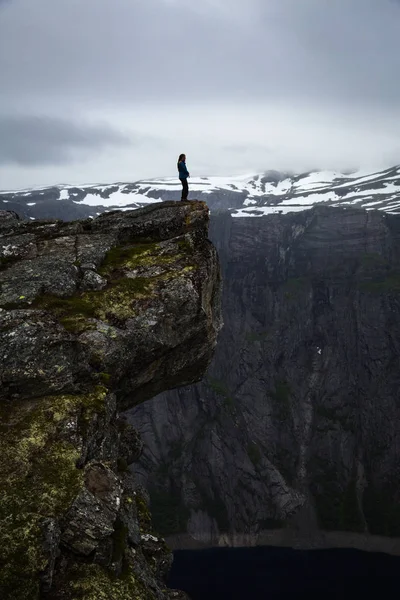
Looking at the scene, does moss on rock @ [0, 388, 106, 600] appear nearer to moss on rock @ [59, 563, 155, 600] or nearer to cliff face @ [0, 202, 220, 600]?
cliff face @ [0, 202, 220, 600]

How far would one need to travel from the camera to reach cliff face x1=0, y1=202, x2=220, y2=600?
51.3 ft

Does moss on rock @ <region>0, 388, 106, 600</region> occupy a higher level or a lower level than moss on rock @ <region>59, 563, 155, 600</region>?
higher

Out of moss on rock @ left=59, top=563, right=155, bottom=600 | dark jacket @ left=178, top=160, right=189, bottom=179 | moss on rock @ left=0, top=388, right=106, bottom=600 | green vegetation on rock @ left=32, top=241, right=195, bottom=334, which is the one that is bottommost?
moss on rock @ left=59, top=563, right=155, bottom=600

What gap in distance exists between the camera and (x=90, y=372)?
78.4 feet

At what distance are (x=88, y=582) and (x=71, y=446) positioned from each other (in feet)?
17.5

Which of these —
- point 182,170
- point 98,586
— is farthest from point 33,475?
point 182,170

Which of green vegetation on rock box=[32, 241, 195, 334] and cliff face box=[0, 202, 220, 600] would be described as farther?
green vegetation on rock box=[32, 241, 195, 334]

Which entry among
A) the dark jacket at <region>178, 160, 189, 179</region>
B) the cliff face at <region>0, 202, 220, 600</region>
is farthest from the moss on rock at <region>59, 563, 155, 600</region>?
the dark jacket at <region>178, 160, 189, 179</region>

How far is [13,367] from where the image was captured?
21.5m

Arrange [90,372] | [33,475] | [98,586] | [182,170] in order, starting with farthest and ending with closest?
[182,170]
[90,372]
[33,475]
[98,586]

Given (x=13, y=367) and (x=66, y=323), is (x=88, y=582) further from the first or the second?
(x=66, y=323)

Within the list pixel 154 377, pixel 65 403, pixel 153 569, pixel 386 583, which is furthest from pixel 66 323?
pixel 386 583

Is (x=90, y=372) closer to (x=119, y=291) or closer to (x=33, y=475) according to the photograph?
(x=119, y=291)

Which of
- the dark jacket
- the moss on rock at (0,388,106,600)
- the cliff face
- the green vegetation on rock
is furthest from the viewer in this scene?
the dark jacket
